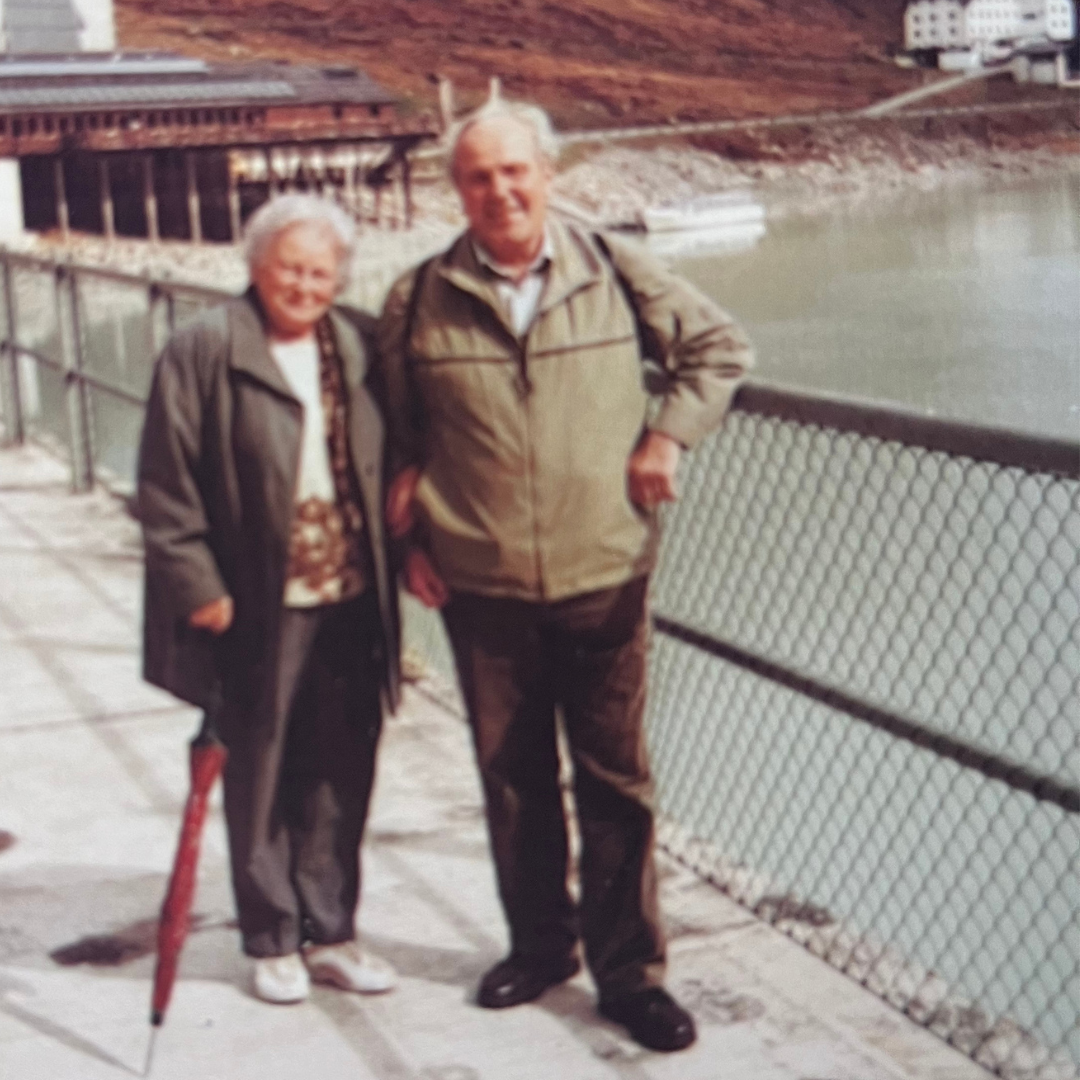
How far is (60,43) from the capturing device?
6238 cm

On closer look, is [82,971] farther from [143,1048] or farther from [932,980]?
[932,980]

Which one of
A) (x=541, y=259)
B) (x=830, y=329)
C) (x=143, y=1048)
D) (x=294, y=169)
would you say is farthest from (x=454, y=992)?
(x=294, y=169)

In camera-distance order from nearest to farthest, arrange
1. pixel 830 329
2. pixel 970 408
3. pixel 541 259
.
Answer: pixel 541 259, pixel 970 408, pixel 830 329

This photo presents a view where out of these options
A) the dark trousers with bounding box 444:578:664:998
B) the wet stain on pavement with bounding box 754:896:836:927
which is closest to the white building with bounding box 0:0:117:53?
the wet stain on pavement with bounding box 754:896:836:927

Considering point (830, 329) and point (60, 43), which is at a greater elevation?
point (60, 43)

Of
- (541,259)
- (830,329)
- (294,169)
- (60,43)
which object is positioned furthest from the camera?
(60,43)

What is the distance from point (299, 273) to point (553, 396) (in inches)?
20.0

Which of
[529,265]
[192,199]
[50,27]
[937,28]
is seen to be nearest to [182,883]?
[529,265]

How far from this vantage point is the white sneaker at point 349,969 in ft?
11.4

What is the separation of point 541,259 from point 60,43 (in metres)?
63.4

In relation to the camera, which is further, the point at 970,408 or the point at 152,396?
the point at 970,408

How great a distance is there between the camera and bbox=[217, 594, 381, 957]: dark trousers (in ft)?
10.9

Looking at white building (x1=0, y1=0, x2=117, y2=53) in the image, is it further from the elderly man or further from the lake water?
the elderly man

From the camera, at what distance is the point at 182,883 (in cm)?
320
